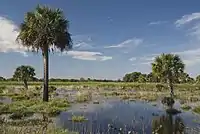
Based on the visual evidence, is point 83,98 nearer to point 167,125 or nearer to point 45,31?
point 45,31

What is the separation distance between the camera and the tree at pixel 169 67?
50.8 m

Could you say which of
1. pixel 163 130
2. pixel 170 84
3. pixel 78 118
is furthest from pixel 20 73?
pixel 163 130

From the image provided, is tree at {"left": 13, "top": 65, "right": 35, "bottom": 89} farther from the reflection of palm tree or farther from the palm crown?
the reflection of palm tree

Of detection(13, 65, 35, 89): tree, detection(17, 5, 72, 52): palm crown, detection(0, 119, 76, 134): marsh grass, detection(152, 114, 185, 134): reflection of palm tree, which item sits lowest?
detection(152, 114, 185, 134): reflection of palm tree

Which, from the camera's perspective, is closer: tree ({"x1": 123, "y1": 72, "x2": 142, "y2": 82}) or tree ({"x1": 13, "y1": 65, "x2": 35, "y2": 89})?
tree ({"x1": 13, "y1": 65, "x2": 35, "y2": 89})

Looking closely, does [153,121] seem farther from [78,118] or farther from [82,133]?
[82,133]

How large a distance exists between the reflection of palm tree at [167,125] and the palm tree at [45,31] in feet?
46.5

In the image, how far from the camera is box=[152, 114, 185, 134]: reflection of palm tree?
1811 centimetres

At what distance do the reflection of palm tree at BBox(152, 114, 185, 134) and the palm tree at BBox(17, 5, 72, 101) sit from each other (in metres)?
14.2

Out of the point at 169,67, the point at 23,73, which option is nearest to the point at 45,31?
the point at 169,67

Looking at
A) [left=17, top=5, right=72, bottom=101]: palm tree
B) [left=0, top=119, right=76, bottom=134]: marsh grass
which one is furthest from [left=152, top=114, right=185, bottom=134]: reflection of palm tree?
[left=17, top=5, right=72, bottom=101]: palm tree

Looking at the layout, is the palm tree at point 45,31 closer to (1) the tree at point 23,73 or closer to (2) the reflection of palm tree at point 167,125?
(2) the reflection of palm tree at point 167,125

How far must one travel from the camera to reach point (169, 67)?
50656mm

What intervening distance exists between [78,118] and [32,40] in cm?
1457
